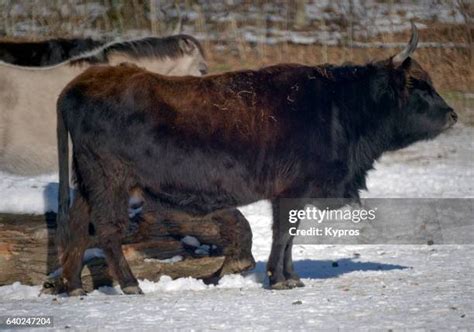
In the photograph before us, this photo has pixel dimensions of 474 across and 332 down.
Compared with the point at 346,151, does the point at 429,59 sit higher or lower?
lower

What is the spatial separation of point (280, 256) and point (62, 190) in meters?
2.05

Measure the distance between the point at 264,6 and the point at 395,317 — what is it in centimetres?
1628

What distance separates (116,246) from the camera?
9.31m

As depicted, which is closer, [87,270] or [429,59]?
[87,270]

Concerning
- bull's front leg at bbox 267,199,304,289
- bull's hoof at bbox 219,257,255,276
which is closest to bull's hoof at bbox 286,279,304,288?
bull's front leg at bbox 267,199,304,289

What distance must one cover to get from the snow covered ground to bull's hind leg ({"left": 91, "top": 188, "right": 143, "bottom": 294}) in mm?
186

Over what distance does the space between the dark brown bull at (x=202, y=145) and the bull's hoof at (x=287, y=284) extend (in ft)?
0.04

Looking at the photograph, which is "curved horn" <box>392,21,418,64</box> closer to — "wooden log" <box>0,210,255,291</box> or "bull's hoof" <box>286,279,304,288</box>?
"wooden log" <box>0,210,255,291</box>

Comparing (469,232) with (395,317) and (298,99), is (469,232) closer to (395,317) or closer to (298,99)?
(298,99)

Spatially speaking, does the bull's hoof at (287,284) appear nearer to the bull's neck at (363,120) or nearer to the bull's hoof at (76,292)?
the bull's neck at (363,120)

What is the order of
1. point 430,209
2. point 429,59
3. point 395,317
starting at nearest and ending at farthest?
point 395,317 < point 430,209 < point 429,59

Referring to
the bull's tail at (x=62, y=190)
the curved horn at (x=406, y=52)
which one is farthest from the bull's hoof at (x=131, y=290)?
the curved horn at (x=406, y=52)

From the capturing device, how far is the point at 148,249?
9867mm

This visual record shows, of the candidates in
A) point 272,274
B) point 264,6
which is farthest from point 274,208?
point 264,6
